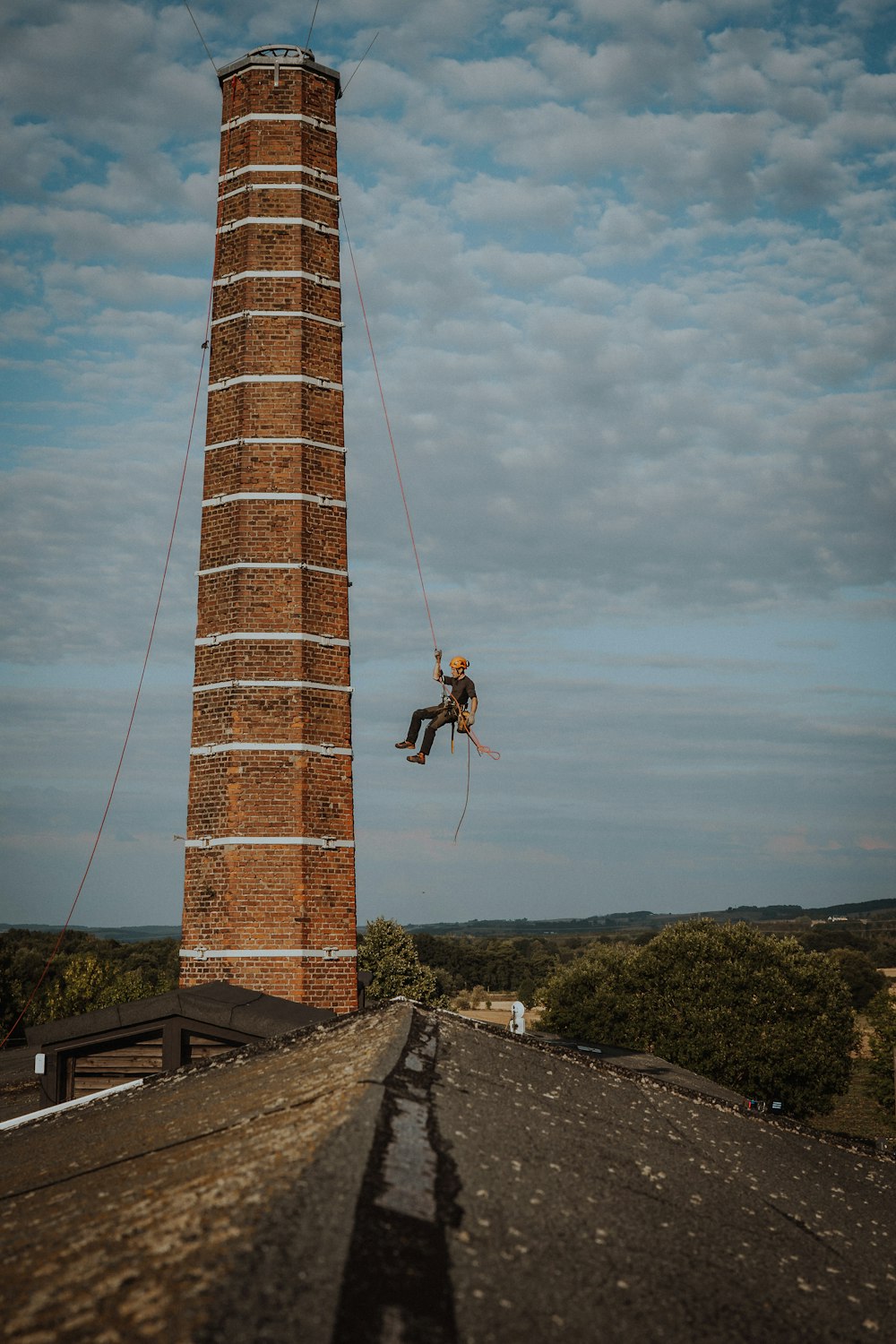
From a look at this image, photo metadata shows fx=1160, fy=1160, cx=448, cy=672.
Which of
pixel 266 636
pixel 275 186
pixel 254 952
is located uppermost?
pixel 275 186

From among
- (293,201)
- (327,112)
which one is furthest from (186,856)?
(327,112)

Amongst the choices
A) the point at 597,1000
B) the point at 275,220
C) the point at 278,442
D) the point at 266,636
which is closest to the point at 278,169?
the point at 275,220

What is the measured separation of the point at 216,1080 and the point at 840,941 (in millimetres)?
126965

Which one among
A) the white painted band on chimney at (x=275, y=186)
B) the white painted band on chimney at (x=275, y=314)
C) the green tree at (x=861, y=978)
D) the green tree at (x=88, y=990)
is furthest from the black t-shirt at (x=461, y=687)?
the green tree at (x=861, y=978)

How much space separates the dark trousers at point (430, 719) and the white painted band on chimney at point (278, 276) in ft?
31.3

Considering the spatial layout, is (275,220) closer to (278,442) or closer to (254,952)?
(278,442)

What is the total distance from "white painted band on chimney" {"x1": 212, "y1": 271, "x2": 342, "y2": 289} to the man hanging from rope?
8801 millimetres

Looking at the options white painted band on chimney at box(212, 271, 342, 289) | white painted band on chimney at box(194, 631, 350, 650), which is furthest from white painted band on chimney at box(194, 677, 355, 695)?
white painted band on chimney at box(212, 271, 342, 289)

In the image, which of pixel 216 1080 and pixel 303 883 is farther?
pixel 303 883

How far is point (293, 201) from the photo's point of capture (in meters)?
23.5

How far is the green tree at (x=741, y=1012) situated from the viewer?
45.6m

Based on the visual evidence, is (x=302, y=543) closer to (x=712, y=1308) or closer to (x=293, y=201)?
(x=293, y=201)

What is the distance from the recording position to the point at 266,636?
21.8m

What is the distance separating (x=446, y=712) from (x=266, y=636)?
13.6ft
